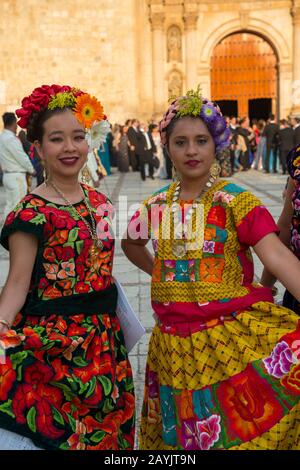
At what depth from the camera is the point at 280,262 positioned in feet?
7.29

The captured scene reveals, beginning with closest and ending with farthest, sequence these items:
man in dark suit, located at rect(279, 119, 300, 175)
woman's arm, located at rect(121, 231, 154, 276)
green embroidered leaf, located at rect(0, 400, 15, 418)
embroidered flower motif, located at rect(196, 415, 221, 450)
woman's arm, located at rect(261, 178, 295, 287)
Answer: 1. green embroidered leaf, located at rect(0, 400, 15, 418)
2. embroidered flower motif, located at rect(196, 415, 221, 450)
3. woman's arm, located at rect(261, 178, 295, 287)
4. woman's arm, located at rect(121, 231, 154, 276)
5. man in dark suit, located at rect(279, 119, 300, 175)

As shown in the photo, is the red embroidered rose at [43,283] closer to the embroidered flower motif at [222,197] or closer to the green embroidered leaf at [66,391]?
the green embroidered leaf at [66,391]

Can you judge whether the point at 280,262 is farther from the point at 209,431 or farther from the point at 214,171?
the point at 209,431

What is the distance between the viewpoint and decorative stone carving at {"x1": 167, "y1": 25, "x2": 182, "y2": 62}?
21.9 meters

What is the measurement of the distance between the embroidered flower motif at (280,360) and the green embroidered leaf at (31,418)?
816 millimetres

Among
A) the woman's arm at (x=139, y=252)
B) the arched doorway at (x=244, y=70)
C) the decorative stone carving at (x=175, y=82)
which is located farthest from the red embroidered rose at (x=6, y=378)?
the arched doorway at (x=244, y=70)

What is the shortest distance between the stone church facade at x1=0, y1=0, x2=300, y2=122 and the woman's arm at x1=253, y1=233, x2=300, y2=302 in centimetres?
2015

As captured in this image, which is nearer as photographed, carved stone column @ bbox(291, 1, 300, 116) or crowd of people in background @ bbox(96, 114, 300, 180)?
crowd of people in background @ bbox(96, 114, 300, 180)

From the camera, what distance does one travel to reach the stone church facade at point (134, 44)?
70.7ft

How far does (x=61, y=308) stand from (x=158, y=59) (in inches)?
808

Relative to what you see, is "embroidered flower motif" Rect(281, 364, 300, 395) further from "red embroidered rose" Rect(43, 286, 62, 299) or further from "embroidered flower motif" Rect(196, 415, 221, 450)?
"red embroidered rose" Rect(43, 286, 62, 299)

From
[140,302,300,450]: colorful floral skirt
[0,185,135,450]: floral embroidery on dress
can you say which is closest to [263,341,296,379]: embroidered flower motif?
[140,302,300,450]: colorful floral skirt

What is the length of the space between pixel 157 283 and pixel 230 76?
835 inches

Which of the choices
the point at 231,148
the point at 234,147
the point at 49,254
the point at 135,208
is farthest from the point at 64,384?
the point at 234,147
